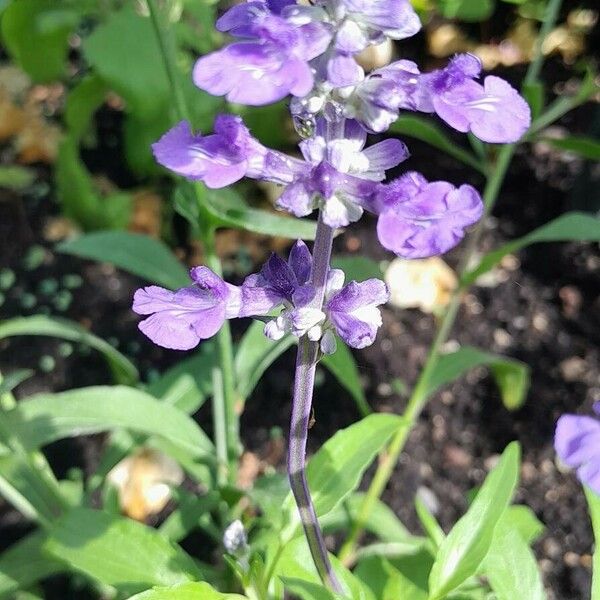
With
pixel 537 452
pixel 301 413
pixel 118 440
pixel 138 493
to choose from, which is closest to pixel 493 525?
pixel 301 413

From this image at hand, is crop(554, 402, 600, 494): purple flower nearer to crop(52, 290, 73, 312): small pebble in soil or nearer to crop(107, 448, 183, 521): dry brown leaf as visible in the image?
crop(107, 448, 183, 521): dry brown leaf

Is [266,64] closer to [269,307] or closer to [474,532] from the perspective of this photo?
[269,307]

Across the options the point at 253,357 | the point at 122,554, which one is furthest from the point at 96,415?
the point at 253,357

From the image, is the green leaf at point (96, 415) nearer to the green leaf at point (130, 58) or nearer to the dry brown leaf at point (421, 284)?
the green leaf at point (130, 58)

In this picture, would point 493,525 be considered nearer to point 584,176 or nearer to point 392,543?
point 392,543

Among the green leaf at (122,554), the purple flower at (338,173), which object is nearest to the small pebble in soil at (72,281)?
the green leaf at (122,554)

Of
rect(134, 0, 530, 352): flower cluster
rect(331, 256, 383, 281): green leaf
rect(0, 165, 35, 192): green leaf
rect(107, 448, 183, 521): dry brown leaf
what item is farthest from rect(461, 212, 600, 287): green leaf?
rect(0, 165, 35, 192): green leaf
